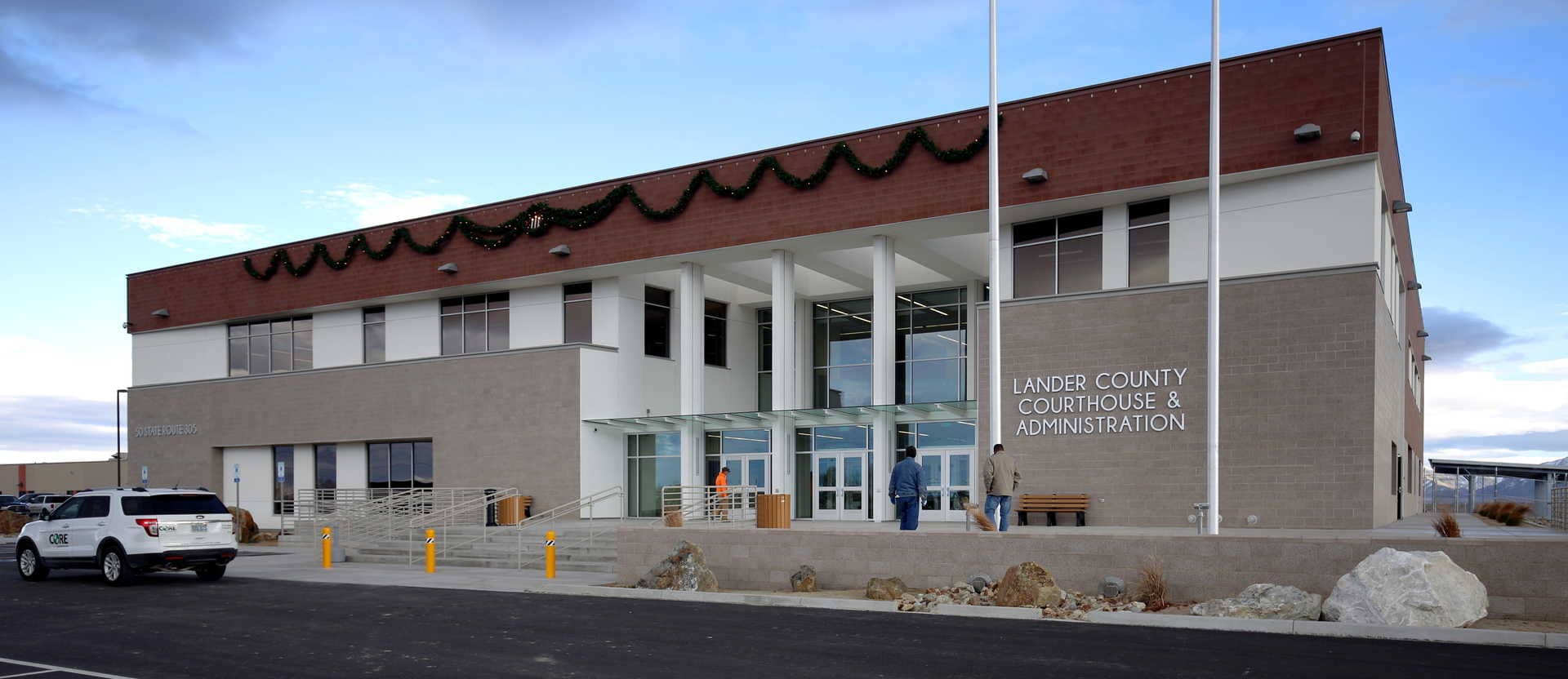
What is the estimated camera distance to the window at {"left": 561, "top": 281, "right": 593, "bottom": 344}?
36031mm

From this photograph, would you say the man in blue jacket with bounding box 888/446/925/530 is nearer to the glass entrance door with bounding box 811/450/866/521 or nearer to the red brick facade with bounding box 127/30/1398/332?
the red brick facade with bounding box 127/30/1398/332

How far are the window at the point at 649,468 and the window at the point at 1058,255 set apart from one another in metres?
12.7

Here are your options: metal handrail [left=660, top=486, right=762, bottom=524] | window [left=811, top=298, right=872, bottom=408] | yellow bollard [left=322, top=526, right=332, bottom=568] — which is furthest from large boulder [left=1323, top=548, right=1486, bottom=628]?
window [left=811, top=298, right=872, bottom=408]

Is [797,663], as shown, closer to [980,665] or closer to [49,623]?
[980,665]

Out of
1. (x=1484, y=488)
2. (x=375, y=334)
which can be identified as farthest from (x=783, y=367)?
(x=1484, y=488)

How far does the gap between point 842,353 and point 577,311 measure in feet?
28.7

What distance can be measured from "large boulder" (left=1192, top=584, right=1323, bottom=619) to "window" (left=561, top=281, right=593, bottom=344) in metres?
25.1

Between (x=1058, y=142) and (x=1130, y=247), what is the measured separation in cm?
290

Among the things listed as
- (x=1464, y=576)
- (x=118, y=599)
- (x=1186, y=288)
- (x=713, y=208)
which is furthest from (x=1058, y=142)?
(x=118, y=599)

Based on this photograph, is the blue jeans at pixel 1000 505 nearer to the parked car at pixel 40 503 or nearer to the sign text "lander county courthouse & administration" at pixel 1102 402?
the sign text "lander county courthouse & administration" at pixel 1102 402

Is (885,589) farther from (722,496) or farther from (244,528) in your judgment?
(244,528)

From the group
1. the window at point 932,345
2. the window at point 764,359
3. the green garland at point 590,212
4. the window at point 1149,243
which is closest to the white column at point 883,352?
the green garland at point 590,212

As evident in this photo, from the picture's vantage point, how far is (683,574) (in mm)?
18203

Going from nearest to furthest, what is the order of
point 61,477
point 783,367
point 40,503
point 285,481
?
point 783,367 → point 285,481 → point 40,503 → point 61,477
